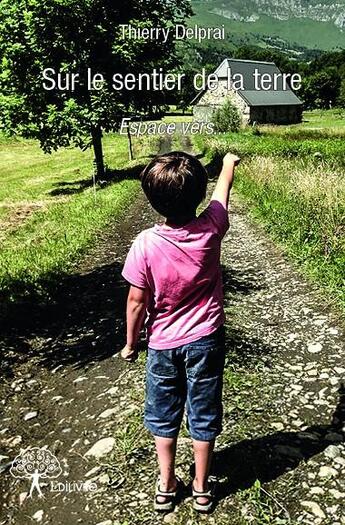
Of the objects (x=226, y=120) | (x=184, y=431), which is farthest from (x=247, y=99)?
(x=184, y=431)

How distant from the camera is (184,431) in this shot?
468 cm

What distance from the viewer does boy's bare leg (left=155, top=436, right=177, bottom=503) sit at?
11.5 ft

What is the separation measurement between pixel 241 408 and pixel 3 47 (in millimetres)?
21954

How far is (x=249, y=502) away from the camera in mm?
3789

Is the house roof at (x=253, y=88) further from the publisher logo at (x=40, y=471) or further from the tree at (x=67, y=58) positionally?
the publisher logo at (x=40, y=471)

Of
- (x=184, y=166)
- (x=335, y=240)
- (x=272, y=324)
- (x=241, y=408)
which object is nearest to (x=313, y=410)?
→ (x=241, y=408)

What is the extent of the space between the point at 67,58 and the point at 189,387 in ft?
71.9

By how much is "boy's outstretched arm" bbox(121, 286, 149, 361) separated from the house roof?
76.4m

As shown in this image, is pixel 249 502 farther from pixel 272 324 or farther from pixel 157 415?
pixel 272 324

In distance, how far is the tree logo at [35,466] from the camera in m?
4.31

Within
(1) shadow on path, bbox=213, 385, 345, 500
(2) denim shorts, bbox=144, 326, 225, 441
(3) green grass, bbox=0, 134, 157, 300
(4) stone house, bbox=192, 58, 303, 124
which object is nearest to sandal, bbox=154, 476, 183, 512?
(1) shadow on path, bbox=213, 385, 345, 500

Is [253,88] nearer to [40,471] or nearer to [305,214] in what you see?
[305,214]

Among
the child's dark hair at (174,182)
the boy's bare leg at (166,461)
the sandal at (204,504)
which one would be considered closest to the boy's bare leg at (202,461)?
the sandal at (204,504)

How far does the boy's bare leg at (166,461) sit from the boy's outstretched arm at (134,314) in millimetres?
662
